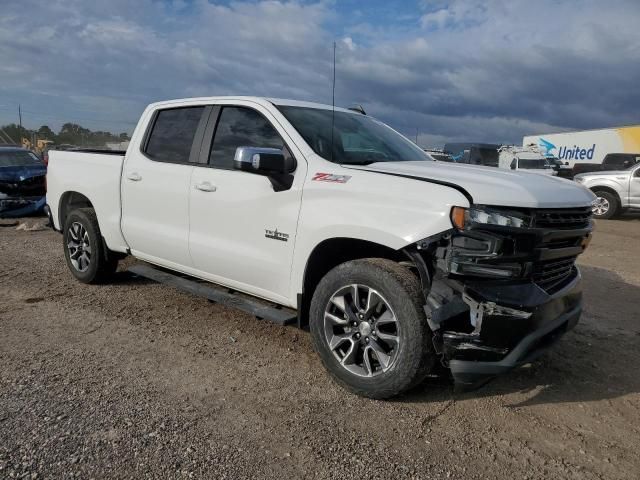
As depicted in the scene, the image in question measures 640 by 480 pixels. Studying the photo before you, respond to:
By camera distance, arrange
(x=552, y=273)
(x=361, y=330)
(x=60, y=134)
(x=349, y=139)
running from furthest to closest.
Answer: (x=60, y=134)
(x=349, y=139)
(x=361, y=330)
(x=552, y=273)

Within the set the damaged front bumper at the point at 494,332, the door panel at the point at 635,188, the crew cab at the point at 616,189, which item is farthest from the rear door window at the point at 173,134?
the door panel at the point at 635,188

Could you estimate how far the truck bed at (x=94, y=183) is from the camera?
5250 mm

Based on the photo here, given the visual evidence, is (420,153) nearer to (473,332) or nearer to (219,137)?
(219,137)

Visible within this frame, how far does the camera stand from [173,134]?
4.86 meters

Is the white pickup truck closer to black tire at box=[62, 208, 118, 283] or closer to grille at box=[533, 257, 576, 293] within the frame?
grille at box=[533, 257, 576, 293]

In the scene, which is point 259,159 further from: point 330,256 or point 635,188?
point 635,188

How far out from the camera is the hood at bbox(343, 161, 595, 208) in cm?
296

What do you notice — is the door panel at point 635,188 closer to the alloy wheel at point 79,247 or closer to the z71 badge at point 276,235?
the z71 badge at point 276,235

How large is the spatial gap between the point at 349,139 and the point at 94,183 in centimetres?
282

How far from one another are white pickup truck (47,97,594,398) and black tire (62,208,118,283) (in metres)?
0.58

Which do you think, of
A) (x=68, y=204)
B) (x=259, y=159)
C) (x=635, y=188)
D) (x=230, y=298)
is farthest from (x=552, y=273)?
(x=635, y=188)

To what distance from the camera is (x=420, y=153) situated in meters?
4.72

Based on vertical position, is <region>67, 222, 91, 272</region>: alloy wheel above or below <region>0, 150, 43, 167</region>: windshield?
below

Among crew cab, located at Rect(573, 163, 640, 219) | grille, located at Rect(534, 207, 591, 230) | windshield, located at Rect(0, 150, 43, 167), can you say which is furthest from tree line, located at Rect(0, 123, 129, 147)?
grille, located at Rect(534, 207, 591, 230)
